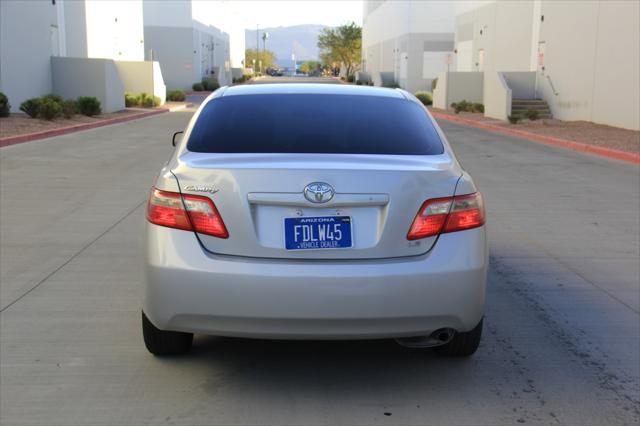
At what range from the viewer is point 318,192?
3766mm

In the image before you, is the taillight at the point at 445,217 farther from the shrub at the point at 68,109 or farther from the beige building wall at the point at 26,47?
the beige building wall at the point at 26,47

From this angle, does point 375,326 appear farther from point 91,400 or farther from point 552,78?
point 552,78

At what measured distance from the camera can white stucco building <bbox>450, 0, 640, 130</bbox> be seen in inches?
913

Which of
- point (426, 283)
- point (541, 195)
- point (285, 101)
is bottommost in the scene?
point (541, 195)

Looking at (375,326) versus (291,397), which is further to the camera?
(291,397)

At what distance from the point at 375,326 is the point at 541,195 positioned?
26.9 feet

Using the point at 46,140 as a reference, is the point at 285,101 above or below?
above

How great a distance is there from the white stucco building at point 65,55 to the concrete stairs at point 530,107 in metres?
16.5

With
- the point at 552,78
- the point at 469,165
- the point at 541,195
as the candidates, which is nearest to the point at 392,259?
the point at 541,195

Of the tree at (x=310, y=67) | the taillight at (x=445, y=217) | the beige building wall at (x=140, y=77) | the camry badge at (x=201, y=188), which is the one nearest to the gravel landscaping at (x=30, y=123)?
the beige building wall at (x=140, y=77)

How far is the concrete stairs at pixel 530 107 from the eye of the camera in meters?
30.0

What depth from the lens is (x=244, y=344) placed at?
4871mm

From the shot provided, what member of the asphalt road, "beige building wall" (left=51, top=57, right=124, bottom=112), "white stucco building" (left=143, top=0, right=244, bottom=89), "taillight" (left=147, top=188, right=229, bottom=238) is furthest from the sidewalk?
"white stucco building" (left=143, top=0, right=244, bottom=89)

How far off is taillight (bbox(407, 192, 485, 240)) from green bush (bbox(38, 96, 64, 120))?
21.5 meters
